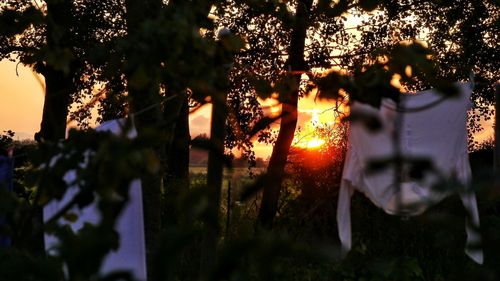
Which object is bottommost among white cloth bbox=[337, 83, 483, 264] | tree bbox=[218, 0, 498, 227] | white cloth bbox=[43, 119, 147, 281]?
white cloth bbox=[43, 119, 147, 281]

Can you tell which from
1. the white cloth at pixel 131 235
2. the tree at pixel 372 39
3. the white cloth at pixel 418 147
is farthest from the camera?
the tree at pixel 372 39

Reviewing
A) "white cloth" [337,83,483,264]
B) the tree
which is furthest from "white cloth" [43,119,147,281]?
the tree

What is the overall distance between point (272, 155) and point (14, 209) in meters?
10.1

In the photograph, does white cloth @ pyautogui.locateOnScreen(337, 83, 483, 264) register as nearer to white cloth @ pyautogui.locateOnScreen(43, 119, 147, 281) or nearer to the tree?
white cloth @ pyautogui.locateOnScreen(43, 119, 147, 281)

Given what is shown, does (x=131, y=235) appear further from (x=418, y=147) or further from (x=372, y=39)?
(x=372, y=39)

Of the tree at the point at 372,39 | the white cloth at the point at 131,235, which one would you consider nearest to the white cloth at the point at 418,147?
the white cloth at the point at 131,235

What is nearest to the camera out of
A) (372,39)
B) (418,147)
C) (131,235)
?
(131,235)

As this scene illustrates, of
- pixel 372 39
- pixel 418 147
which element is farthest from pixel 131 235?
→ pixel 372 39

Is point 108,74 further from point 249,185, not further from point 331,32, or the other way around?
point 331,32

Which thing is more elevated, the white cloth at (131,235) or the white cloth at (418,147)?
the white cloth at (418,147)

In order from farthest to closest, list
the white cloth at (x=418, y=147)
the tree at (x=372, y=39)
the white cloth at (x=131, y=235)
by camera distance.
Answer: the tree at (x=372, y=39) < the white cloth at (x=418, y=147) < the white cloth at (x=131, y=235)

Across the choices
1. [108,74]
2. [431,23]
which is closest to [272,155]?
→ [431,23]

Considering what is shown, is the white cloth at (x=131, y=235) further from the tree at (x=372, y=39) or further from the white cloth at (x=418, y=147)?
the tree at (x=372, y=39)

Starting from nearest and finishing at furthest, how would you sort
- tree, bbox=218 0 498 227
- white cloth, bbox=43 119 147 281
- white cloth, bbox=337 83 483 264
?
white cloth, bbox=43 119 147 281
white cloth, bbox=337 83 483 264
tree, bbox=218 0 498 227
